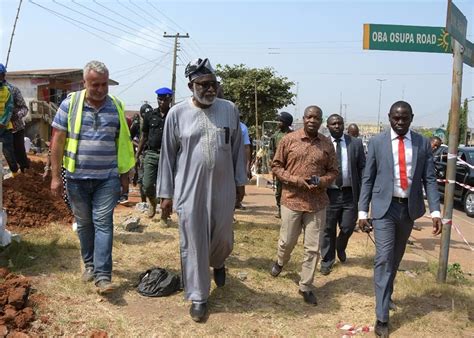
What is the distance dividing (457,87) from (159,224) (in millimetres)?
4160

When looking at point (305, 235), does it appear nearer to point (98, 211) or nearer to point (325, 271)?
point (325, 271)

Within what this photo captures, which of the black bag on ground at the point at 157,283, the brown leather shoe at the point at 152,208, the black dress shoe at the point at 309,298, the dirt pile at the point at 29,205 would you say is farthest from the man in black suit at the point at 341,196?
the dirt pile at the point at 29,205

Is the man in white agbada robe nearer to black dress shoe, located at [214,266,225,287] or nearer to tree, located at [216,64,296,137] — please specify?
black dress shoe, located at [214,266,225,287]

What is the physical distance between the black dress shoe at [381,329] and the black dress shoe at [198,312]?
4.56ft

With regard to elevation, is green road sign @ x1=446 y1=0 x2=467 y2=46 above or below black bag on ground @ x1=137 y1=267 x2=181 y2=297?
above

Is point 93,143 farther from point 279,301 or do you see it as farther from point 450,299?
point 450,299

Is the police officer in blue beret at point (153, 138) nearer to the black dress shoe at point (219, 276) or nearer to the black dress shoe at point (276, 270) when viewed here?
the black dress shoe at point (276, 270)

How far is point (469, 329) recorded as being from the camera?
13.3 feet

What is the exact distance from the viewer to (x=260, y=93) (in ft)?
84.5

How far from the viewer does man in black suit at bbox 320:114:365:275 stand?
542cm

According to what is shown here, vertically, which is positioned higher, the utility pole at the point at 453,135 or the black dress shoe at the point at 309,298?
the utility pole at the point at 453,135

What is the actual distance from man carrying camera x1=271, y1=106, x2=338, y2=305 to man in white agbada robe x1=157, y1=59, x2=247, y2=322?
2.68 ft

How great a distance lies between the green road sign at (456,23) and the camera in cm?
458

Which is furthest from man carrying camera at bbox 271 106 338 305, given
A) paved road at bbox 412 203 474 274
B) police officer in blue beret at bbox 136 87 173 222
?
paved road at bbox 412 203 474 274
